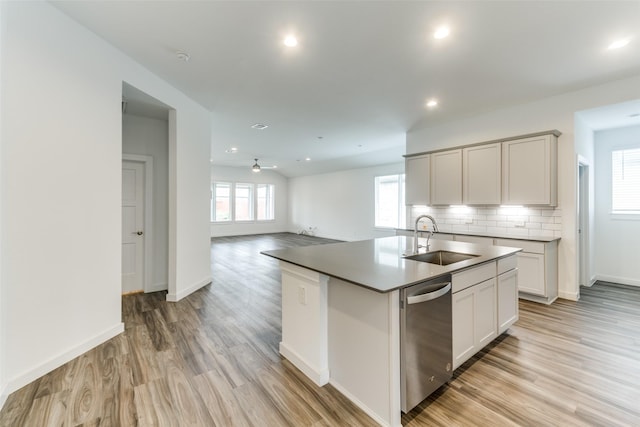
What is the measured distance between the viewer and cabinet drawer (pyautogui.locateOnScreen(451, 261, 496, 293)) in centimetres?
205

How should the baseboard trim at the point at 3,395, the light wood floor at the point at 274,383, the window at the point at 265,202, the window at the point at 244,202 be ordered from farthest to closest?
the window at the point at 265,202, the window at the point at 244,202, the baseboard trim at the point at 3,395, the light wood floor at the point at 274,383

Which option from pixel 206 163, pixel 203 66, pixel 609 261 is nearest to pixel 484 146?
pixel 609 261

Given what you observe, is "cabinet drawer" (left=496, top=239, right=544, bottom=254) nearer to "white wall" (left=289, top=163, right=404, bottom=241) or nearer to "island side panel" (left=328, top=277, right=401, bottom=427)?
"island side panel" (left=328, top=277, right=401, bottom=427)

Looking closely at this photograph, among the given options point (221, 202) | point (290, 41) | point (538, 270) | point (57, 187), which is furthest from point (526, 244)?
point (221, 202)

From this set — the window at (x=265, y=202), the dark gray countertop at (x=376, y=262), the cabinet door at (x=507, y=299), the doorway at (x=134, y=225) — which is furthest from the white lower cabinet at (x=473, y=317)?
the window at (x=265, y=202)

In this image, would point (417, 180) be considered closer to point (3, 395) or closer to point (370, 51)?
point (370, 51)

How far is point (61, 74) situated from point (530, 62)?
181 inches

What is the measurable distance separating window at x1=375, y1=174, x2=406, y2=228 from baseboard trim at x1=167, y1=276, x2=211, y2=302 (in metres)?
5.87

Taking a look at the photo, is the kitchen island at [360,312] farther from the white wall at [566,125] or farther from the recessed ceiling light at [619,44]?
the recessed ceiling light at [619,44]

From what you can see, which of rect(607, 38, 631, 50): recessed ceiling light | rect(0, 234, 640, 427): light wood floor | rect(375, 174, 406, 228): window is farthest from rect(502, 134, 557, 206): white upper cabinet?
rect(375, 174, 406, 228): window

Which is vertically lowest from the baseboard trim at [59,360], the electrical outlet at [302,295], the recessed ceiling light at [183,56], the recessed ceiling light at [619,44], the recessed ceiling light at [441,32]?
the baseboard trim at [59,360]

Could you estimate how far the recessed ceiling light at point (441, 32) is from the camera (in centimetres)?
237

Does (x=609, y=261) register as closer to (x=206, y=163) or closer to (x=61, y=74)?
(x=206, y=163)

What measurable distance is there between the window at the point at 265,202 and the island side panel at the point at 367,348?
10.8m
